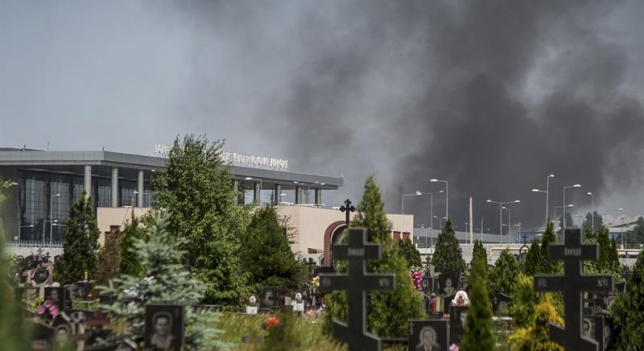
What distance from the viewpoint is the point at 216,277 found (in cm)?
3772

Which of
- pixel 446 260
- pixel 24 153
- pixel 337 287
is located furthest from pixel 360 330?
pixel 24 153

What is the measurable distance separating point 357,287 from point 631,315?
5004 millimetres

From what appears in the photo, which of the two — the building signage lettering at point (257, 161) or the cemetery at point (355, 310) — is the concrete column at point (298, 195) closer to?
the building signage lettering at point (257, 161)

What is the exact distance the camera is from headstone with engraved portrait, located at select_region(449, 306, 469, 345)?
2135cm

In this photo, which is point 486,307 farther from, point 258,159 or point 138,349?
point 258,159

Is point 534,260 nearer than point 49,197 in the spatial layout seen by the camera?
Yes

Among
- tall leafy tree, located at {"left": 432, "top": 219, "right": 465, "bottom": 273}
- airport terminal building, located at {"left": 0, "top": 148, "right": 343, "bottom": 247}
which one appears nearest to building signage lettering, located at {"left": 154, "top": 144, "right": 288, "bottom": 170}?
airport terminal building, located at {"left": 0, "top": 148, "right": 343, "bottom": 247}

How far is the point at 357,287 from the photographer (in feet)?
55.5

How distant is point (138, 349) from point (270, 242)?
24.8m

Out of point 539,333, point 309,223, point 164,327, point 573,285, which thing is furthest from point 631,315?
point 309,223

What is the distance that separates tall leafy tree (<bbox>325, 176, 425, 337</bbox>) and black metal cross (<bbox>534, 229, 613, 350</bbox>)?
2393 millimetres

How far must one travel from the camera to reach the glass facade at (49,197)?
5310 inches

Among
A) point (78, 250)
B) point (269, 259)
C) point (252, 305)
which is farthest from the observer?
point (78, 250)

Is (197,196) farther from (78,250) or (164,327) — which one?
(164,327)
